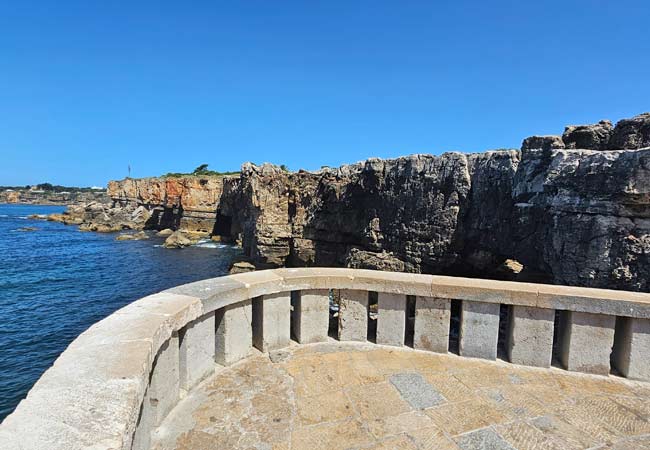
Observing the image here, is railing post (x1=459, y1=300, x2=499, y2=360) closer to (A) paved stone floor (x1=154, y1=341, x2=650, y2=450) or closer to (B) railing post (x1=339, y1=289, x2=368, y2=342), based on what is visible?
(A) paved stone floor (x1=154, y1=341, x2=650, y2=450)

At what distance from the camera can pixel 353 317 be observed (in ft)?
13.5

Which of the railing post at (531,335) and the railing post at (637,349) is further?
the railing post at (531,335)

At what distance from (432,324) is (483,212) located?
52.8 ft

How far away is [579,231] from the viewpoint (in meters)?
12.7

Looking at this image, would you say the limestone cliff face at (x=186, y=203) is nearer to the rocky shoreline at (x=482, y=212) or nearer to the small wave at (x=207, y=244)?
the small wave at (x=207, y=244)

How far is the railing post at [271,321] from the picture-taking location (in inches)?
149

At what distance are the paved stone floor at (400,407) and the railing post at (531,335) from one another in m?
0.12

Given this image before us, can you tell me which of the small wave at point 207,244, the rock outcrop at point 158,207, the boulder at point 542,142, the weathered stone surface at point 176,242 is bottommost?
the small wave at point 207,244

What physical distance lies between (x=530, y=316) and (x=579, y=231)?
38.6 ft

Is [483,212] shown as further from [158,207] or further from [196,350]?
[158,207]

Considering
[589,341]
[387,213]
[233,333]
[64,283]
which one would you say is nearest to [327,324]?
[233,333]

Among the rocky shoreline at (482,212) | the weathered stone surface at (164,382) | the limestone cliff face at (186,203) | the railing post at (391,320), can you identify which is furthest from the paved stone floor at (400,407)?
the limestone cliff face at (186,203)

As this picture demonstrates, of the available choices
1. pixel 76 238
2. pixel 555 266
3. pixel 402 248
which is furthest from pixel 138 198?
pixel 555 266

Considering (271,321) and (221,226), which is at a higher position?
(271,321)
